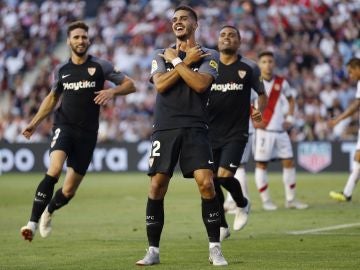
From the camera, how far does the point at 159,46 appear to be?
117ft

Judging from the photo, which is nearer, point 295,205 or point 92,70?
point 92,70

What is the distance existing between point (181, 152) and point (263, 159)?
8590 millimetres

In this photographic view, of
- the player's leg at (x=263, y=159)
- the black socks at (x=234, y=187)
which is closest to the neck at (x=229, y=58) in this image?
the black socks at (x=234, y=187)

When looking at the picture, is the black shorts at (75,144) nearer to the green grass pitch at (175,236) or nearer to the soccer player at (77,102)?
the soccer player at (77,102)

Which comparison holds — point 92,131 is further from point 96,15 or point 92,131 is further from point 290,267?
point 96,15

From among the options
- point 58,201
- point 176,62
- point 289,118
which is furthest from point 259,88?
point 289,118

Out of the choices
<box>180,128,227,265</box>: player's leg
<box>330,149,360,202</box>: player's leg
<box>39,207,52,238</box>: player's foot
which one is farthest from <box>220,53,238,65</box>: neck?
<box>330,149,360,202</box>: player's leg

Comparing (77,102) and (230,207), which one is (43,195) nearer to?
(77,102)

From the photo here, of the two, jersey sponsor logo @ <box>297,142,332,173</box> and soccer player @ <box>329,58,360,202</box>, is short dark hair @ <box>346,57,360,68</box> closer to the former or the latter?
soccer player @ <box>329,58,360,202</box>

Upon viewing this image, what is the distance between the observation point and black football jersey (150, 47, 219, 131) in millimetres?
10609

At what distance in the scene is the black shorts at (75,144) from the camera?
13.6m

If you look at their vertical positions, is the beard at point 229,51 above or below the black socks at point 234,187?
above

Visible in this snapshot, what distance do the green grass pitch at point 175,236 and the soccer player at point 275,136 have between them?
0.56 m

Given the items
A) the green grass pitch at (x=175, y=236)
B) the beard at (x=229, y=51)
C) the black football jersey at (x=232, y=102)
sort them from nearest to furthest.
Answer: the green grass pitch at (x=175, y=236), the black football jersey at (x=232, y=102), the beard at (x=229, y=51)
